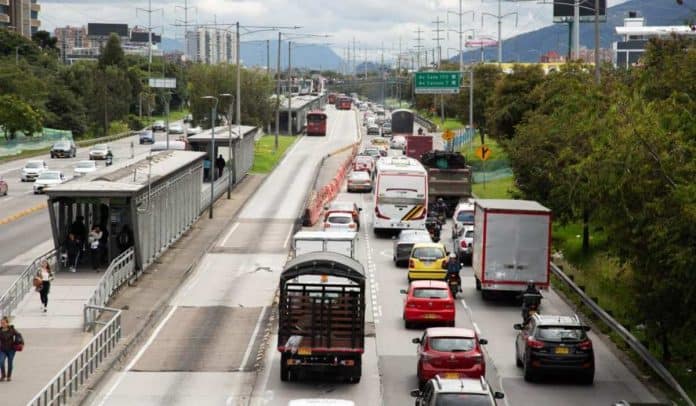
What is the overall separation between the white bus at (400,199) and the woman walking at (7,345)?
99.2 feet

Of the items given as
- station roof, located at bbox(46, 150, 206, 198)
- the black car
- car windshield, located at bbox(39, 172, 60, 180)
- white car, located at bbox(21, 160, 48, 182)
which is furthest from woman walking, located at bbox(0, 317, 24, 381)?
the black car

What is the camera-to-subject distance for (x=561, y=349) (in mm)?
27234

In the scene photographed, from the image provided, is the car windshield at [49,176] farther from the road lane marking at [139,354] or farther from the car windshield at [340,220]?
the road lane marking at [139,354]

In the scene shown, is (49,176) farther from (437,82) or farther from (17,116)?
(17,116)

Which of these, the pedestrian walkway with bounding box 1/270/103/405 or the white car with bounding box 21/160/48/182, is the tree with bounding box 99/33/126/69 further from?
the pedestrian walkway with bounding box 1/270/103/405

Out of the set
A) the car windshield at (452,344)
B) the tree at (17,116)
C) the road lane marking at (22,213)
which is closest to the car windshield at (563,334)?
the car windshield at (452,344)

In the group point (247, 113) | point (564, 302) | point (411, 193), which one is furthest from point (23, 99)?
point (564, 302)

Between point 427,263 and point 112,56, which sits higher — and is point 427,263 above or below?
below

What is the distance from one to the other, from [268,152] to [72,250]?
2637 inches

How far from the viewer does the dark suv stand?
27203 millimetres

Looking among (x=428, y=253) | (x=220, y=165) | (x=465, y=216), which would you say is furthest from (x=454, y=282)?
(x=220, y=165)

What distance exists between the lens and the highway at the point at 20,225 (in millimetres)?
48375

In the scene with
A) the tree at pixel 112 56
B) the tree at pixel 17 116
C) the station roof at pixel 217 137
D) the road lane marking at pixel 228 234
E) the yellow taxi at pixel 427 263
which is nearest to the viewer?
the yellow taxi at pixel 427 263

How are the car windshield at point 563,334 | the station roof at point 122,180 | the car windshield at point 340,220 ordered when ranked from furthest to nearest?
the car windshield at point 340,220, the station roof at point 122,180, the car windshield at point 563,334
